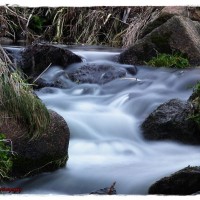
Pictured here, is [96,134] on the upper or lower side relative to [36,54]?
lower

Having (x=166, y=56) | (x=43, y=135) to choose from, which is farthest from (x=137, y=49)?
(x=43, y=135)

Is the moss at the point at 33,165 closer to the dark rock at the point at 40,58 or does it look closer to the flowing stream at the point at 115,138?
the flowing stream at the point at 115,138

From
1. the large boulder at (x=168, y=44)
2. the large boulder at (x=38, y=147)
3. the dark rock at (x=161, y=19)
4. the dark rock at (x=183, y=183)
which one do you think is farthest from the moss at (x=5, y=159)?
the dark rock at (x=161, y=19)

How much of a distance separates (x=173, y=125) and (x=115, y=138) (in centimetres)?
41

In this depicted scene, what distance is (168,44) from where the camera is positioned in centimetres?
509

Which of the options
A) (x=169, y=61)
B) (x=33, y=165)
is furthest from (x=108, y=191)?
(x=169, y=61)

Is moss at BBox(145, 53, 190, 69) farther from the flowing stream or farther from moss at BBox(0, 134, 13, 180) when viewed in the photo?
moss at BBox(0, 134, 13, 180)

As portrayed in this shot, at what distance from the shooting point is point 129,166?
2754mm

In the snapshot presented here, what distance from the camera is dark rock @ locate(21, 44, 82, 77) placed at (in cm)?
450

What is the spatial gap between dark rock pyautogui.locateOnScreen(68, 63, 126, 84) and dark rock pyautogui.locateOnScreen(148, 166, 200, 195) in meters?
2.21

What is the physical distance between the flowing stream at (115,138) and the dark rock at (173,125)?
5 centimetres

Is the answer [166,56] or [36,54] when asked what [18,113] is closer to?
[36,54]

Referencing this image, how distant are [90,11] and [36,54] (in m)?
2.47

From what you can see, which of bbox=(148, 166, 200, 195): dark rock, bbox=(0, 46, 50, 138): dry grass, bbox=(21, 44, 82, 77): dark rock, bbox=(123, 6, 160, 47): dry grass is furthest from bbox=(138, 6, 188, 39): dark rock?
bbox=(148, 166, 200, 195): dark rock
